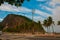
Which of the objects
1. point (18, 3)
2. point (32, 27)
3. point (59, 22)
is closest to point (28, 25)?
point (32, 27)

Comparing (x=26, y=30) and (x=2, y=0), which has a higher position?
(x=2, y=0)

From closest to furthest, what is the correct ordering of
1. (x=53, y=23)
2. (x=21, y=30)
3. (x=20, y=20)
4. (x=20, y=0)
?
(x=20, y=0)
(x=53, y=23)
(x=21, y=30)
(x=20, y=20)

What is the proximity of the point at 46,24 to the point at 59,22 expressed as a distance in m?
8.97

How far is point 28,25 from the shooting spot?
131 meters

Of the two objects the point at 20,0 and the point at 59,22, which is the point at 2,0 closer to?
the point at 20,0

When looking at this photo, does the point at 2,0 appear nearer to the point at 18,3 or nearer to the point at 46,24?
the point at 18,3

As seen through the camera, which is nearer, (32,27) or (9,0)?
(9,0)

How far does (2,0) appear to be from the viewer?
11969 millimetres

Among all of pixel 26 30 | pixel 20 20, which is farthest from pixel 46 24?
pixel 20 20

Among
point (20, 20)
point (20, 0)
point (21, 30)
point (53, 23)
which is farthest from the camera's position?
point (20, 20)

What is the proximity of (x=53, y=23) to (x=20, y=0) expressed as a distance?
11290 cm

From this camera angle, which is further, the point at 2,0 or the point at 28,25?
the point at 28,25

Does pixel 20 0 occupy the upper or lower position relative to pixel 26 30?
upper

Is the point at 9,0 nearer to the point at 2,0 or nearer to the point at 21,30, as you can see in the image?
the point at 2,0
